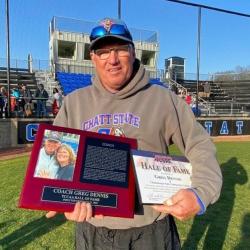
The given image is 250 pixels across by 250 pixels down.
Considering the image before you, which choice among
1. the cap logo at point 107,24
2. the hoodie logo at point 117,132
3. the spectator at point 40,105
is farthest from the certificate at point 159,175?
the spectator at point 40,105

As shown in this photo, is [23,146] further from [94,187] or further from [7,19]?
[94,187]

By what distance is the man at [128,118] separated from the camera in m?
2.09

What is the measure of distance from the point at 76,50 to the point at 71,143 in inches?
1493

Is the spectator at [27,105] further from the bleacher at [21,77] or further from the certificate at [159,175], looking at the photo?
the certificate at [159,175]

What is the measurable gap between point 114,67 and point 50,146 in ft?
1.85

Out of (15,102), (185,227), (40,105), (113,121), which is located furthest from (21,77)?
(113,121)

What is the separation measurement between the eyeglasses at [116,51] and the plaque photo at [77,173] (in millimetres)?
453

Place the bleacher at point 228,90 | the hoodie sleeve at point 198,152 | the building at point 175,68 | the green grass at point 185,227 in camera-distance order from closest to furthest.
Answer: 1. the hoodie sleeve at point 198,152
2. the green grass at point 185,227
3. the bleacher at point 228,90
4. the building at point 175,68

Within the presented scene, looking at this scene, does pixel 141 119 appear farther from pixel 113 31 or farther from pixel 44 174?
pixel 44 174

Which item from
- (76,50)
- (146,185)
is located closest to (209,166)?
(146,185)

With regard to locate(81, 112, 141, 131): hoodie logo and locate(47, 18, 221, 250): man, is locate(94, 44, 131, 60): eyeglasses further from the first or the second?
locate(81, 112, 141, 131): hoodie logo

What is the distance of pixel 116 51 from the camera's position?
211 cm

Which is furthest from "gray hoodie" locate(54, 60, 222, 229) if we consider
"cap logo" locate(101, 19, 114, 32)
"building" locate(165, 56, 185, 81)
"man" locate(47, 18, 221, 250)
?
"building" locate(165, 56, 185, 81)

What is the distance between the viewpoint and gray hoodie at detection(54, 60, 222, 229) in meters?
2.11
